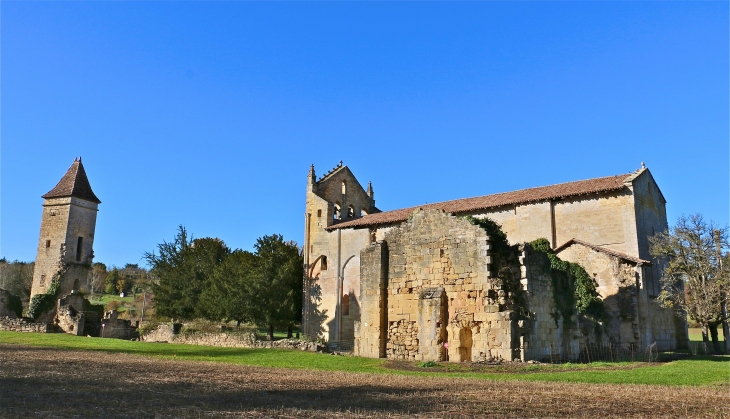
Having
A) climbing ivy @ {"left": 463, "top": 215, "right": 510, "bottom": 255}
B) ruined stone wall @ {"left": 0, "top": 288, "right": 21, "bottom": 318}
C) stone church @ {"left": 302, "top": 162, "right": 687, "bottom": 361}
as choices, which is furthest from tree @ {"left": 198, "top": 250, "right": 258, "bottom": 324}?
climbing ivy @ {"left": 463, "top": 215, "right": 510, "bottom": 255}

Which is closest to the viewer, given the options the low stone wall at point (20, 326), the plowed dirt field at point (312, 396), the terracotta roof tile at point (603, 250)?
the plowed dirt field at point (312, 396)

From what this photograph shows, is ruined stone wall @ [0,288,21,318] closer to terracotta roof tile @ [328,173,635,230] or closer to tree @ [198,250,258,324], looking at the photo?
tree @ [198,250,258,324]

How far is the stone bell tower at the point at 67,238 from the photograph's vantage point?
40.7 metres

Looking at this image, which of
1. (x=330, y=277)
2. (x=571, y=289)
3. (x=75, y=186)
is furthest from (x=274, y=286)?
(x=75, y=186)

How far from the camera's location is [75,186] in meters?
43.3

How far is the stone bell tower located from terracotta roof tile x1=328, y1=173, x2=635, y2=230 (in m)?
21.8

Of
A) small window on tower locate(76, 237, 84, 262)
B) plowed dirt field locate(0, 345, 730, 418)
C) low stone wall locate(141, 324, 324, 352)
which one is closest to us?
plowed dirt field locate(0, 345, 730, 418)

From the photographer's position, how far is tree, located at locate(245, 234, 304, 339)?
3153 centimetres

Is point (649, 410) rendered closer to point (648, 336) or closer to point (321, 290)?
point (648, 336)

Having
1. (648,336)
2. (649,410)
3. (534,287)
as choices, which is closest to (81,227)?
(534,287)

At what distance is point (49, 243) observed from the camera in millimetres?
41844

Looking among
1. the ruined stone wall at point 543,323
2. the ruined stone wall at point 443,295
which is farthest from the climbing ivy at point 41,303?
the ruined stone wall at point 543,323

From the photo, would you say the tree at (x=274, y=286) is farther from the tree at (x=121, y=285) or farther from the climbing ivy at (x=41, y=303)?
the tree at (x=121, y=285)

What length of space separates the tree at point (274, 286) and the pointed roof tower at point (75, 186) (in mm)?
17028
